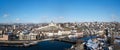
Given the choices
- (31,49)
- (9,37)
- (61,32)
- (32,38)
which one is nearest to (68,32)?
(61,32)

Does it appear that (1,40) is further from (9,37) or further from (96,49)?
(96,49)

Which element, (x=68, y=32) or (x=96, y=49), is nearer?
(x=96, y=49)

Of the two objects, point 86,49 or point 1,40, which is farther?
point 1,40

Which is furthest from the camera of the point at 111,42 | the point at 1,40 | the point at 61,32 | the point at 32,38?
the point at 61,32

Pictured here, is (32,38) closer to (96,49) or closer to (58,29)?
(58,29)

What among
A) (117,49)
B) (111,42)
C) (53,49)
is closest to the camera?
(117,49)

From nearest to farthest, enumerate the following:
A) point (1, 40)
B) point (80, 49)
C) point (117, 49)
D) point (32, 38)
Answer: point (117, 49)
point (80, 49)
point (1, 40)
point (32, 38)

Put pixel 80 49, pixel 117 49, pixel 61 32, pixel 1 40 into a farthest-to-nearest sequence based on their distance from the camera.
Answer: pixel 61 32 < pixel 1 40 < pixel 80 49 < pixel 117 49

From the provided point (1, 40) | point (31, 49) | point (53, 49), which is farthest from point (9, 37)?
point (53, 49)
